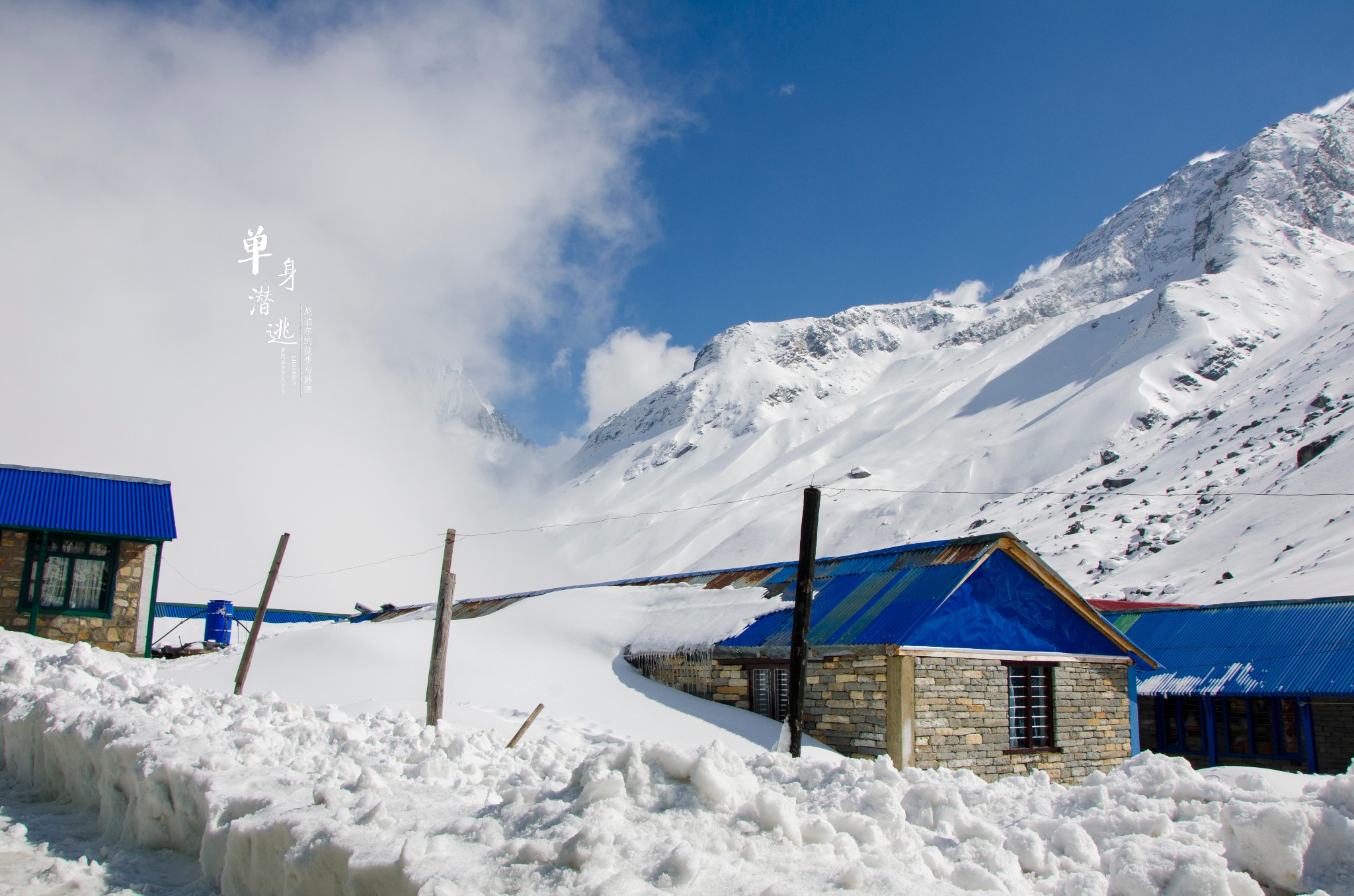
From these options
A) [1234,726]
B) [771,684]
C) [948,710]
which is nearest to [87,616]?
[771,684]

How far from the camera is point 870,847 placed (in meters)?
4.50

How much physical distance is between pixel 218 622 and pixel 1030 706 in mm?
29188

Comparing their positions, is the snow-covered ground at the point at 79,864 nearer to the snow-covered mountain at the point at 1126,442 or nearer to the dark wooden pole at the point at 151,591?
the dark wooden pole at the point at 151,591

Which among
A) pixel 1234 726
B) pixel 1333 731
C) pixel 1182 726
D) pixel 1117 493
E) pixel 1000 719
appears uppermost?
pixel 1117 493

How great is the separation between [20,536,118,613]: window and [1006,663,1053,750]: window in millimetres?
20041

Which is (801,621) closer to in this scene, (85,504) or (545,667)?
(545,667)

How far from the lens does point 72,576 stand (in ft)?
66.5

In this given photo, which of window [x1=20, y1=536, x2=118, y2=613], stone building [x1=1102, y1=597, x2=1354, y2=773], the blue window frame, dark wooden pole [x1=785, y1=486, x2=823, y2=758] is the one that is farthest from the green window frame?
the blue window frame

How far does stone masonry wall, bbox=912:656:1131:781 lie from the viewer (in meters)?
15.1

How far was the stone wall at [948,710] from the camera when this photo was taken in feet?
48.9

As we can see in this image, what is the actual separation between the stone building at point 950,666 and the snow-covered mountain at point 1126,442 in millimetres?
23232

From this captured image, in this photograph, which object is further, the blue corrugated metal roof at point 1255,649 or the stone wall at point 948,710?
the blue corrugated metal roof at point 1255,649

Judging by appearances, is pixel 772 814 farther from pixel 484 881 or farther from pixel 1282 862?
pixel 1282 862

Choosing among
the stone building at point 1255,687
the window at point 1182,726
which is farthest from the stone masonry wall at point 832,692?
the window at point 1182,726
